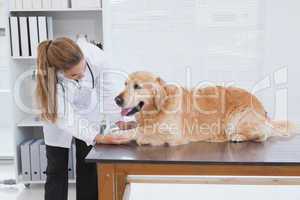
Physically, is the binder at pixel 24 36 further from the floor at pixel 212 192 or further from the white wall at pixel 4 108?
the floor at pixel 212 192

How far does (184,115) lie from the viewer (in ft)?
5.13

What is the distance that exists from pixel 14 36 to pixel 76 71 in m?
1.03

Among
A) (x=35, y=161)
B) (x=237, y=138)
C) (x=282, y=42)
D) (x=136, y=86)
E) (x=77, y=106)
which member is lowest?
(x=35, y=161)

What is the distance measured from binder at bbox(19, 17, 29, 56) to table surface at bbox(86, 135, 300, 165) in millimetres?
1394

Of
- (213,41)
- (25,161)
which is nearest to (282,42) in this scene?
(213,41)

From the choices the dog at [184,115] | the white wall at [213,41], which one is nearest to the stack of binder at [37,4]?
the white wall at [213,41]

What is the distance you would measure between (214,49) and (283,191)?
4.20 feet

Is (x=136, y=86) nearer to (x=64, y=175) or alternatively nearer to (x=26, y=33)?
(x=64, y=175)

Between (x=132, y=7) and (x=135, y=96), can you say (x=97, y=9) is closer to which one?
(x=132, y=7)

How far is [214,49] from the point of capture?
8.48 feet

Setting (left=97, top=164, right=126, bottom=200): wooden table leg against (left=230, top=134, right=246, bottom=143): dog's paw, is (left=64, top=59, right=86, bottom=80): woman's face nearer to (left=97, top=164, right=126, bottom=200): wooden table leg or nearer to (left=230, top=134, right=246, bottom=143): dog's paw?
(left=97, top=164, right=126, bottom=200): wooden table leg

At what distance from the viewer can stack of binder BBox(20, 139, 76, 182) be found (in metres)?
2.70

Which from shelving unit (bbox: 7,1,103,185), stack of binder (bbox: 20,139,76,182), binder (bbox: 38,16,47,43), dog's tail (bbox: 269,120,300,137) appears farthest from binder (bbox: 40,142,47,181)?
dog's tail (bbox: 269,120,300,137)

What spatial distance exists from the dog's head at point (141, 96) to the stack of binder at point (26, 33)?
1307 millimetres
